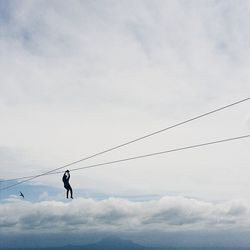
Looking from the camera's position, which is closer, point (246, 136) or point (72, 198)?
point (246, 136)

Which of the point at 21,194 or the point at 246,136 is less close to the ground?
the point at 21,194

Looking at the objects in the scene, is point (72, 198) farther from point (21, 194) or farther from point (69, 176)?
point (21, 194)

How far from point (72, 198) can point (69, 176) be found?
2.24 m

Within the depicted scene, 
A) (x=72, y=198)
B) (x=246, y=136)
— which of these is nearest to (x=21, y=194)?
(x=72, y=198)

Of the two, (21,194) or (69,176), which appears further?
(21,194)

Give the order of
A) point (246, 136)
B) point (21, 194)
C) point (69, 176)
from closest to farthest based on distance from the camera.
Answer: point (246, 136) < point (69, 176) < point (21, 194)

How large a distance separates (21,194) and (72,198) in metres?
13.6

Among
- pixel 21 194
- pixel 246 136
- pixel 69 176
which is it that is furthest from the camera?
pixel 21 194

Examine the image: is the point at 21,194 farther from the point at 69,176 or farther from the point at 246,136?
the point at 246,136

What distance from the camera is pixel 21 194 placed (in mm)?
45531

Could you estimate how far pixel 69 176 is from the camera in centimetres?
3388

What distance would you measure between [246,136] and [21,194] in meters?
32.8

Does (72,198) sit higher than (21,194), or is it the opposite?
(21,194)

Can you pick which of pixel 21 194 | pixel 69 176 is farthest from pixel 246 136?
pixel 21 194
